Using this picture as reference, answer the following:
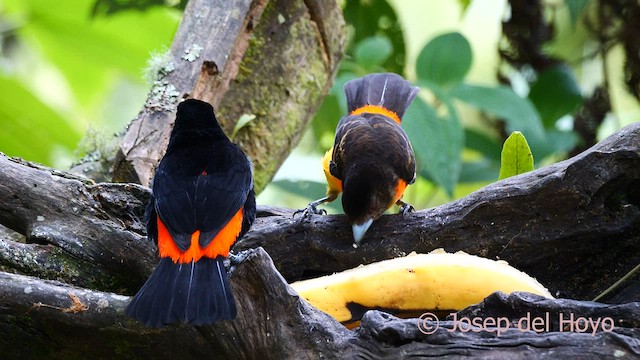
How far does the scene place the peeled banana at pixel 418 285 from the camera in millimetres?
2756

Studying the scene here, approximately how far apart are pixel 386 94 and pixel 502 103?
613mm

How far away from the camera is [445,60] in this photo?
4535 millimetres

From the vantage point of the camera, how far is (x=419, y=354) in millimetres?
2234

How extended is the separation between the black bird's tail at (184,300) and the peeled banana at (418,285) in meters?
0.48

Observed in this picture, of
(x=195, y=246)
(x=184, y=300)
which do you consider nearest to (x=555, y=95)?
(x=195, y=246)

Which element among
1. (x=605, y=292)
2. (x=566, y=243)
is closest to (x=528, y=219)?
(x=566, y=243)

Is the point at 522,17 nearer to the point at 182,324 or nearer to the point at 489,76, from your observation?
the point at 489,76

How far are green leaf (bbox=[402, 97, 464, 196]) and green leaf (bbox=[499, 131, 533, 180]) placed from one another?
2.11 ft

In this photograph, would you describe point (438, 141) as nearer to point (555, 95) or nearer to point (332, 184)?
point (332, 184)

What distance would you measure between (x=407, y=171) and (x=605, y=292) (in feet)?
3.88

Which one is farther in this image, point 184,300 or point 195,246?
point 195,246

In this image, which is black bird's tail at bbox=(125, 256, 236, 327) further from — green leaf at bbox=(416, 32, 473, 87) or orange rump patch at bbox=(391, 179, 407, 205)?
green leaf at bbox=(416, 32, 473, 87)

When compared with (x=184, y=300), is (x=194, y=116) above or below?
above

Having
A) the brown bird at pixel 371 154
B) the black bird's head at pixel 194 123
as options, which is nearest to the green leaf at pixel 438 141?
the brown bird at pixel 371 154
